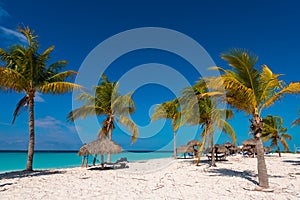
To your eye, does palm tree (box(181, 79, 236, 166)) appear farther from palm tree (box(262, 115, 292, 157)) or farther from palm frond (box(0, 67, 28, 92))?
palm tree (box(262, 115, 292, 157))

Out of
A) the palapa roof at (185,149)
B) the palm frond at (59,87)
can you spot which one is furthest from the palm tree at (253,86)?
the palapa roof at (185,149)

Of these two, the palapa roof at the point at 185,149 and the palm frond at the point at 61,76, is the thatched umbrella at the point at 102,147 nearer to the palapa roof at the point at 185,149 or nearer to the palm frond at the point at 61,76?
the palm frond at the point at 61,76

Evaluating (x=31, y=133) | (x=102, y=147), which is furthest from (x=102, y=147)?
(x=31, y=133)

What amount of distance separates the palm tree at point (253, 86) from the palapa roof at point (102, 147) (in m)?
7.60

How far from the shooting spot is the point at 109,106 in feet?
52.3

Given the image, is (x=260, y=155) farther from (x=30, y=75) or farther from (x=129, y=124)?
(x=30, y=75)

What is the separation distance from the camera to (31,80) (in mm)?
11078

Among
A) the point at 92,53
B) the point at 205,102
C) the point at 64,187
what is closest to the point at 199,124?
the point at 205,102

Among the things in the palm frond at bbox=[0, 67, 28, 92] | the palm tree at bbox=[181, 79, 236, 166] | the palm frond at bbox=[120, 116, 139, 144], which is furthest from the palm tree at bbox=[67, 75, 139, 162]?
the palm tree at bbox=[181, 79, 236, 166]

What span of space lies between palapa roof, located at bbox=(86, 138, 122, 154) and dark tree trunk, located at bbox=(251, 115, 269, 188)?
813cm

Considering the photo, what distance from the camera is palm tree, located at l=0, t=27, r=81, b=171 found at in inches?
427

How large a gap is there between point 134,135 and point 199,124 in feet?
16.6

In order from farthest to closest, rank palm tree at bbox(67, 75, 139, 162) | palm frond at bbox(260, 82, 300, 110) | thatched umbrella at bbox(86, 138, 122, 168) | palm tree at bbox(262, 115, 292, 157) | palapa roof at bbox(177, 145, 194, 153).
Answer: palm tree at bbox(262, 115, 292, 157), palapa roof at bbox(177, 145, 194, 153), palm tree at bbox(67, 75, 139, 162), thatched umbrella at bbox(86, 138, 122, 168), palm frond at bbox(260, 82, 300, 110)

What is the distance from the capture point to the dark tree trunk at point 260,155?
273 inches
